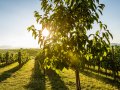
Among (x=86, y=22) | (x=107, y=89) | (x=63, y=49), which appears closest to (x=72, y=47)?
(x=63, y=49)

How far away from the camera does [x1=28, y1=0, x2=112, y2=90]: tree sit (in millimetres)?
9227

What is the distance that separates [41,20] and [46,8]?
2.34 feet

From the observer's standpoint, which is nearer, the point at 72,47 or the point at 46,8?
the point at 72,47

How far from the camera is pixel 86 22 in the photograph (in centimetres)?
977

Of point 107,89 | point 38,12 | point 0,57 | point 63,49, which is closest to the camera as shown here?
point 63,49

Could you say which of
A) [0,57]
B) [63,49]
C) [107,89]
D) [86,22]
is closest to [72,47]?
[63,49]

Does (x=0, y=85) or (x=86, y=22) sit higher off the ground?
(x=86, y=22)

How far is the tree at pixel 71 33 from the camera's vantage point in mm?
9227

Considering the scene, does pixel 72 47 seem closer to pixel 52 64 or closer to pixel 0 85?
pixel 52 64

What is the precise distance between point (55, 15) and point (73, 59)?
2.06m

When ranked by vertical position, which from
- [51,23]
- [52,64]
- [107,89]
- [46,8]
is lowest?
[107,89]

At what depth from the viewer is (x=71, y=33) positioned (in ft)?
30.9

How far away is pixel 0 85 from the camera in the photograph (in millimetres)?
32531

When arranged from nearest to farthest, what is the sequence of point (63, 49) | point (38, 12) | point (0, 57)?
point (63, 49) < point (38, 12) < point (0, 57)
